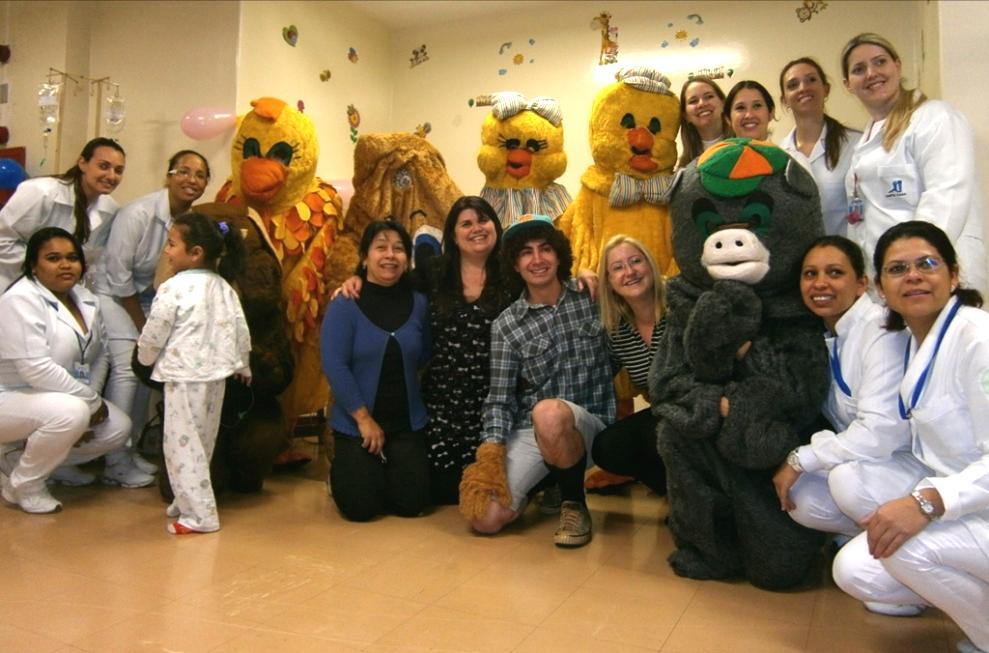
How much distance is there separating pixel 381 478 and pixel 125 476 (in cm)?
121

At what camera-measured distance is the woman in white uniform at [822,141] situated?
2.70 metres

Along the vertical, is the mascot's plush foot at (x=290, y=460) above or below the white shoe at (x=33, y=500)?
above

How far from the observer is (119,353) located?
133 inches

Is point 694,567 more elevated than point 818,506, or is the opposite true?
point 818,506

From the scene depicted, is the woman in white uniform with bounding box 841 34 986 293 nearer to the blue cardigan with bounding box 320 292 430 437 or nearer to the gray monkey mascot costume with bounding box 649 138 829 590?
the gray monkey mascot costume with bounding box 649 138 829 590

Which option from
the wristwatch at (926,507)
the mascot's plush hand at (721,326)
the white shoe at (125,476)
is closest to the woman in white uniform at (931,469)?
the wristwatch at (926,507)

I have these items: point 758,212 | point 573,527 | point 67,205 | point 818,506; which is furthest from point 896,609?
point 67,205

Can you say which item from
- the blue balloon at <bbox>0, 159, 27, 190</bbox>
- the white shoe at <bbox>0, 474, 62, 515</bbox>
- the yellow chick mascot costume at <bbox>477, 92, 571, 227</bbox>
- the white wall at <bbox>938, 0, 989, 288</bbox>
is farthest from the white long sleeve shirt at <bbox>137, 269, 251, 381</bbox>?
the white wall at <bbox>938, 0, 989, 288</bbox>

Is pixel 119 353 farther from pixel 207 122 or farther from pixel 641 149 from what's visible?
pixel 641 149

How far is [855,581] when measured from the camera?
1.88 m

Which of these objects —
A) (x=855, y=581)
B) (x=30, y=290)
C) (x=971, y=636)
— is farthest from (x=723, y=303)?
(x=30, y=290)

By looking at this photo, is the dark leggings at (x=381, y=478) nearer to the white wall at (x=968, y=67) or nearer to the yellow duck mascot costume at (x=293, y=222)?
the yellow duck mascot costume at (x=293, y=222)

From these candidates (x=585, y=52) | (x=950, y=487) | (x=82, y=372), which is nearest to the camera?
(x=950, y=487)

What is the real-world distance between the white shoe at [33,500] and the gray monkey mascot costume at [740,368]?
2.18 metres
